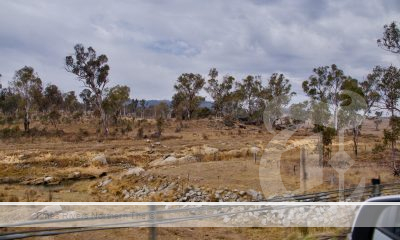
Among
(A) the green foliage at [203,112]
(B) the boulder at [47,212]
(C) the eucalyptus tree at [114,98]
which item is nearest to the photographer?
(B) the boulder at [47,212]

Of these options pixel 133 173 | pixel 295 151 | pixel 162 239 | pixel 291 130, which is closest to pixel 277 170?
pixel 133 173

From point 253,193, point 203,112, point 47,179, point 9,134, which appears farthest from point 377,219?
point 203,112

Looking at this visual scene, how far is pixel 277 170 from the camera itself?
27641 millimetres

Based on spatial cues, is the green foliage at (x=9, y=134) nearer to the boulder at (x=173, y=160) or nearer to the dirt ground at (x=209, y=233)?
the boulder at (x=173, y=160)

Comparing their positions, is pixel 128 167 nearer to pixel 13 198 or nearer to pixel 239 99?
pixel 13 198

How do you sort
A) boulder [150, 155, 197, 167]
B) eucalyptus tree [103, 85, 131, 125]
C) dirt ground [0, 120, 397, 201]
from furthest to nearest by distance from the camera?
1. eucalyptus tree [103, 85, 131, 125]
2. boulder [150, 155, 197, 167]
3. dirt ground [0, 120, 397, 201]

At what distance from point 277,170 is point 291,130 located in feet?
107

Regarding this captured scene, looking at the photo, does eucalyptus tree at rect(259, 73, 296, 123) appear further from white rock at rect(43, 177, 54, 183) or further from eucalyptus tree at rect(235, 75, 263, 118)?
white rock at rect(43, 177, 54, 183)

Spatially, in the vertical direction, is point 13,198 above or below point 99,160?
below

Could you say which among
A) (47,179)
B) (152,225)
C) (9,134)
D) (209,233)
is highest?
(152,225)

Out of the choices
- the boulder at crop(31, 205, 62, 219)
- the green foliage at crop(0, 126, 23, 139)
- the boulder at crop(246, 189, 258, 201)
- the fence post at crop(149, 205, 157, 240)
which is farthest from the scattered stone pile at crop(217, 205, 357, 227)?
the green foliage at crop(0, 126, 23, 139)

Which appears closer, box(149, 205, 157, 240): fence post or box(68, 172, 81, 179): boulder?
box(149, 205, 157, 240): fence post

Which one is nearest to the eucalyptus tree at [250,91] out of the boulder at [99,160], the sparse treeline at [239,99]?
the sparse treeline at [239,99]

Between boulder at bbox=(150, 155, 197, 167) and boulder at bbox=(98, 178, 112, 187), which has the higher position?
boulder at bbox=(150, 155, 197, 167)
